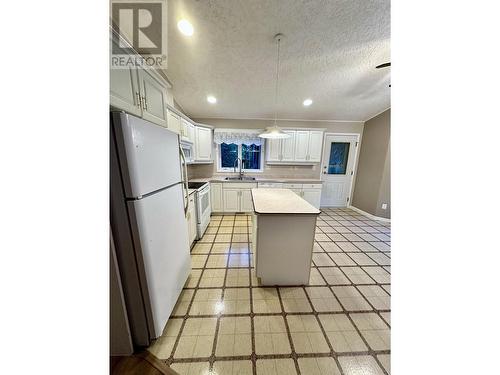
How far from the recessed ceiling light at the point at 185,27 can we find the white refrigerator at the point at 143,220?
139cm

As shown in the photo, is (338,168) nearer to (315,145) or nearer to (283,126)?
(315,145)

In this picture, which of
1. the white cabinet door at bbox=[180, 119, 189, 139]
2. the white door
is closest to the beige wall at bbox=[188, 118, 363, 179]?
the white door

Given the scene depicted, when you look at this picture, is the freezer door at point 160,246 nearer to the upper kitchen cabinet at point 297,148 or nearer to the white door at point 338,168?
the upper kitchen cabinet at point 297,148

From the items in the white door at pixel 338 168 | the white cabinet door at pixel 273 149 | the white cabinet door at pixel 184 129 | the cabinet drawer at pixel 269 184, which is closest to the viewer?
the white cabinet door at pixel 184 129

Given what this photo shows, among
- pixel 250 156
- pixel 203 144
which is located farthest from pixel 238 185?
pixel 203 144

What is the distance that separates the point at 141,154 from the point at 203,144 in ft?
10.0

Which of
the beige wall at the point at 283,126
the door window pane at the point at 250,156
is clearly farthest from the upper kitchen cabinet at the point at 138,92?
the door window pane at the point at 250,156

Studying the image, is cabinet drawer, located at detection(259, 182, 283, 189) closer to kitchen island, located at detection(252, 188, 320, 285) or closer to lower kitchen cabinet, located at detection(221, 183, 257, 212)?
lower kitchen cabinet, located at detection(221, 183, 257, 212)

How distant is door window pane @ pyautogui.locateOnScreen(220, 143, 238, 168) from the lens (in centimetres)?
463

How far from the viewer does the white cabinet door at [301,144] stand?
4.40 m
